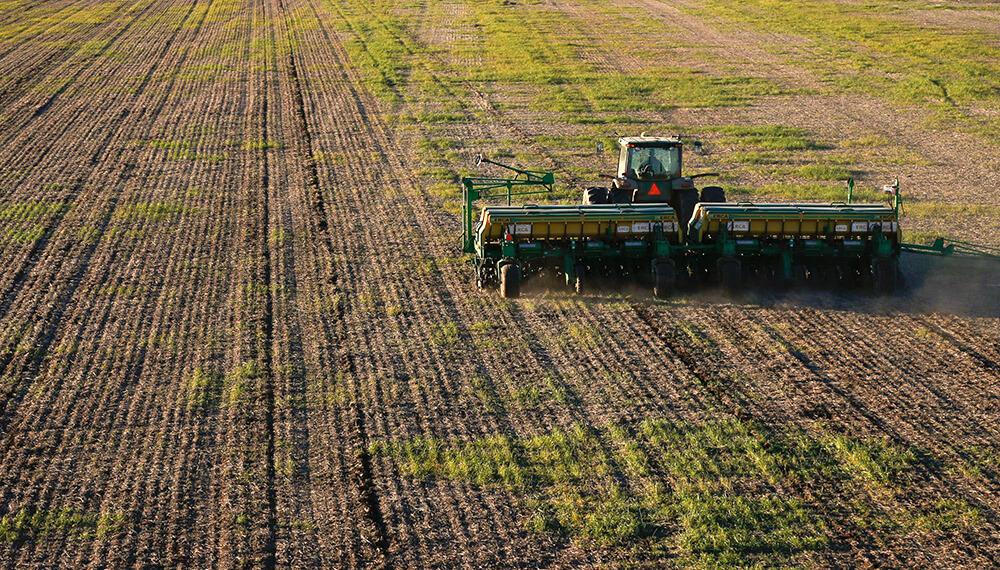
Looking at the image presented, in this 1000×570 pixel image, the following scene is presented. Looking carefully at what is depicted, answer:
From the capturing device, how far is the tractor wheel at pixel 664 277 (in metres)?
16.7

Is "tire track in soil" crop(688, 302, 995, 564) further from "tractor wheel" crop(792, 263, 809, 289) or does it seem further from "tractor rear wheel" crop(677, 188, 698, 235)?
"tractor rear wheel" crop(677, 188, 698, 235)

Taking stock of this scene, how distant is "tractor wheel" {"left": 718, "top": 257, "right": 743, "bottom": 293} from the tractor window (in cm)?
238

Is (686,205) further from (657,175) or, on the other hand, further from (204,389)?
(204,389)

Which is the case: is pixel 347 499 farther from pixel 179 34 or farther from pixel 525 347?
pixel 179 34

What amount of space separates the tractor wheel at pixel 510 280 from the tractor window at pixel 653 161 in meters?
3.06

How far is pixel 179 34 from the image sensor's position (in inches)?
1873

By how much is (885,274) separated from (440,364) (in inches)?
272

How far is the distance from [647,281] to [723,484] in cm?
623

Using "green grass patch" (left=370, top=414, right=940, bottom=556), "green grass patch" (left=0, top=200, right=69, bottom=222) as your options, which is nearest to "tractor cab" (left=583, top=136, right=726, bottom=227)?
"green grass patch" (left=370, top=414, right=940, bottom=556)

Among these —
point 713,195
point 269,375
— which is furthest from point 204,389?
point 713,195

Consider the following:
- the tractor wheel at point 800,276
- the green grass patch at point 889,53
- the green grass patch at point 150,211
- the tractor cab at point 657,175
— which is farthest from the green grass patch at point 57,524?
the green grass patch at point 889,53

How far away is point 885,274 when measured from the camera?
1675 centimetres

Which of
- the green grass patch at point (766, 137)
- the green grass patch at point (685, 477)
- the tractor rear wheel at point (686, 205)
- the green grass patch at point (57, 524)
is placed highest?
the tractor rear wheel at point (686, 205)

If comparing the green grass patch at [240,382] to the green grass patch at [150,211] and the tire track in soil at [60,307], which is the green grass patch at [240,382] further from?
the green grass patch at [150,211]
